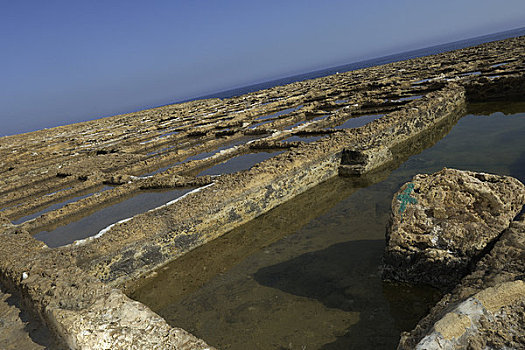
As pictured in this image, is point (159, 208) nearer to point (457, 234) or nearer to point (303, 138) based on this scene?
point (457, 234)

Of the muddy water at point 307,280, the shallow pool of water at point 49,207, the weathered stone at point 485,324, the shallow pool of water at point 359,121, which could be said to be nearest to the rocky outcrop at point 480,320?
the weathered stone at point 485,324

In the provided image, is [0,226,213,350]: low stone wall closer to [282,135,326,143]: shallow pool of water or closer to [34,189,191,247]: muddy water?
[34,189,191,247]: muddy water

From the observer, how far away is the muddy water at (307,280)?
2.78 meters

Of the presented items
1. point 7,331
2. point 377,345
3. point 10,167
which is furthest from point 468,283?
point 10,167

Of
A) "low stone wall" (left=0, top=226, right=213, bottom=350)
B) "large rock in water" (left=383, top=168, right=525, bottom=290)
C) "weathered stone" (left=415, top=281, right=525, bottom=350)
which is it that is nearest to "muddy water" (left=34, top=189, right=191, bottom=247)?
"low stone wall" (left=0, top=226, right=213, bottom=350)

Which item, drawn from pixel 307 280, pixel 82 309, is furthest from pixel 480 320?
pixel 82 309

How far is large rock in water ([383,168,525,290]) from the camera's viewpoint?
9.11 ft

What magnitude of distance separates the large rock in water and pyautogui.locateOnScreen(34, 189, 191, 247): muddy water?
14.5 ft

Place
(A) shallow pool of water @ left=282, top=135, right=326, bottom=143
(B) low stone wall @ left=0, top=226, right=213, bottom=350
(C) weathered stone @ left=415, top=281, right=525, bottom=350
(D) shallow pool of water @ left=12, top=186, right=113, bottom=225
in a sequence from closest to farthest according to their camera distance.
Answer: (C) weathered stone @ left=415, top=281, right=525, bottom=350
(B) low stone wall @ left=0, top=226, right=213, bottom=350
(D) shallow pool of water @ left=12, top=186, right=113, bottom=225
(A) shallow pool of water @ left=282, top=135, right=326, bottom=143

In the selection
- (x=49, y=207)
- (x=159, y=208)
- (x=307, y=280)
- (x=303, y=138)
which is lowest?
(x=307, y=280)

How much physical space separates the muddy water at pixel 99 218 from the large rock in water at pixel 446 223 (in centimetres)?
441

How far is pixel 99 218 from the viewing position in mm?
6320

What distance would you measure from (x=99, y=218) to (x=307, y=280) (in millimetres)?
4517

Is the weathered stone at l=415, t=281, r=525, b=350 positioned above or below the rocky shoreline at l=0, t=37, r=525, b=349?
above
